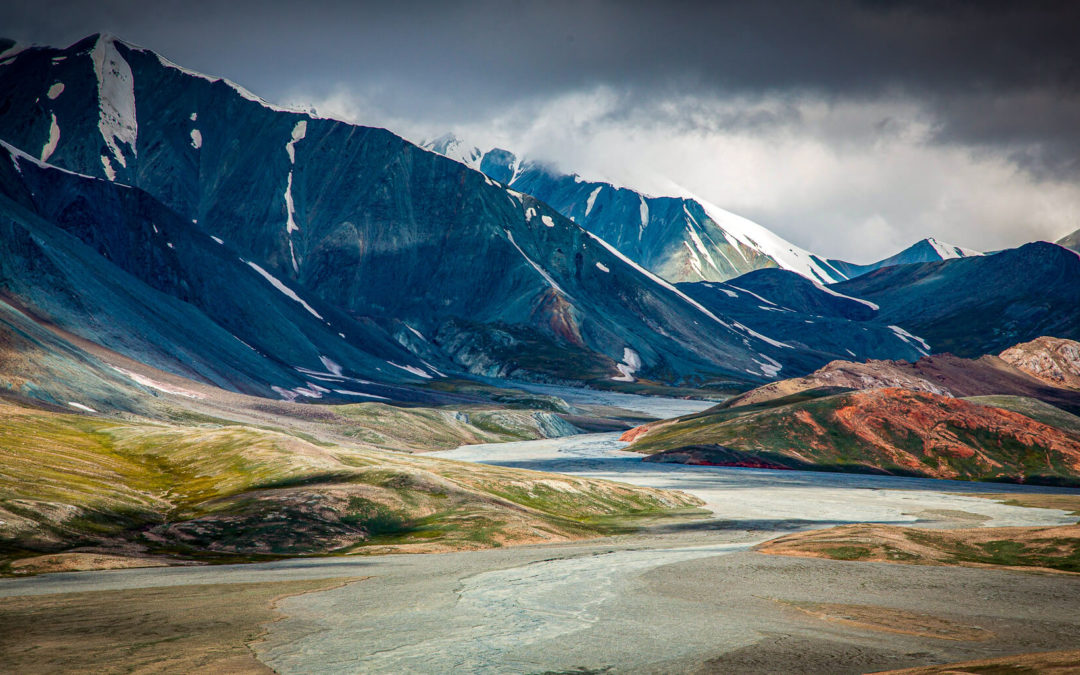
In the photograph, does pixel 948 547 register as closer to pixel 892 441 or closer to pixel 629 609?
pixel 629 609

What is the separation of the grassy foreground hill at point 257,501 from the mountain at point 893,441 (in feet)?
214

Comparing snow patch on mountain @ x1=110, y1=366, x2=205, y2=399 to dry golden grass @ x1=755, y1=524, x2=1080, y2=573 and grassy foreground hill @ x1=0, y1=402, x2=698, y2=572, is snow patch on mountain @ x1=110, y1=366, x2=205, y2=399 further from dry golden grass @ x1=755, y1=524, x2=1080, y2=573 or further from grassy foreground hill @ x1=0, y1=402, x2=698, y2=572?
dry golden grass @ x1=755, y1=524, x2=1080, y2=573

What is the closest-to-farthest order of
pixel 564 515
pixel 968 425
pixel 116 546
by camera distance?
pixel 116 546
pixel 564 515
pixel 968 425

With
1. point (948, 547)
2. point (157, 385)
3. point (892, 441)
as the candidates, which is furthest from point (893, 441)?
point (157, 385)

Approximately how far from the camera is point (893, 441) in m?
164

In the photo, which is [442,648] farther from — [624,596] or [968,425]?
[968,425]

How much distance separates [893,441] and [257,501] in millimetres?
129619

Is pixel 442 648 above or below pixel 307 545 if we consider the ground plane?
above

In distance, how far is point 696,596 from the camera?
128 ft

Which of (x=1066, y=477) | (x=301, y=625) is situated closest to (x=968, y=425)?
(x=1066, y=477)

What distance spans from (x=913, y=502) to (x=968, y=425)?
62.7 metres

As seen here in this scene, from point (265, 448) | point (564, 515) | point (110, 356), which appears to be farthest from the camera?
point (110, 356)

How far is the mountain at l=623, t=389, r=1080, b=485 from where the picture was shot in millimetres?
153750

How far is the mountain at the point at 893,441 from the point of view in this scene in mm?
153750
